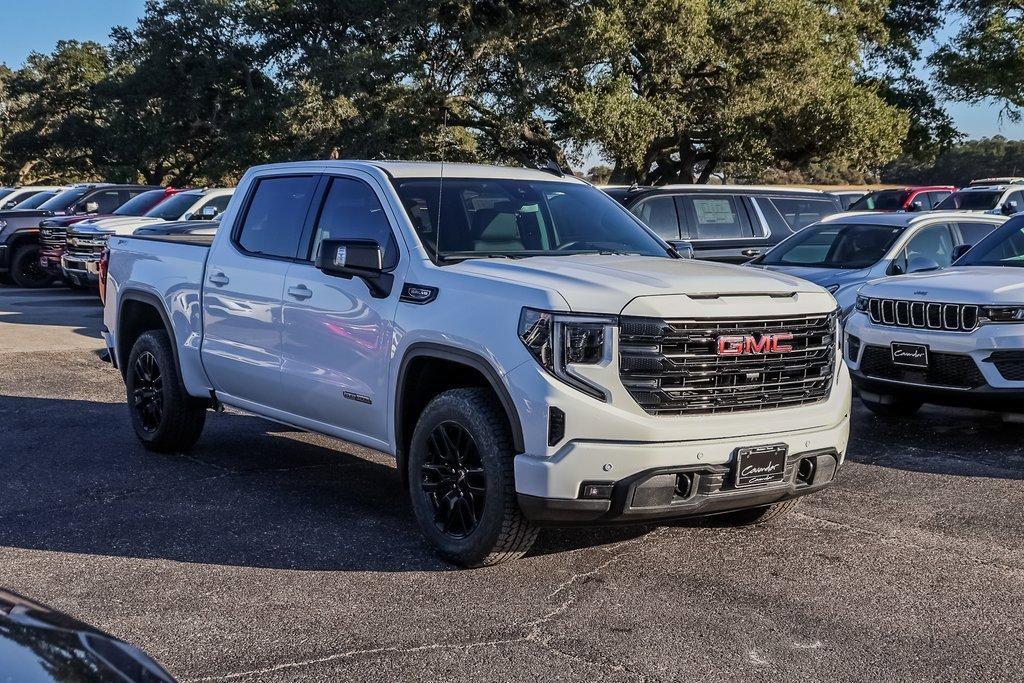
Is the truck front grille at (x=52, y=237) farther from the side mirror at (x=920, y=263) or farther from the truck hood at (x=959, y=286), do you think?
the truck hood at (x=959, y=286)

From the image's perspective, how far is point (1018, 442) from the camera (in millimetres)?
8711

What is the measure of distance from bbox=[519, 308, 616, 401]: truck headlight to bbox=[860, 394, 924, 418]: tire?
4.66 meters

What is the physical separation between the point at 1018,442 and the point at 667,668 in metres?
5.35

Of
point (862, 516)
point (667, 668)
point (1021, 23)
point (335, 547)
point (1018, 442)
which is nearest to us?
point (667, 668)

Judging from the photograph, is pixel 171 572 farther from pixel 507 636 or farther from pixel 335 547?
pixel 507 636

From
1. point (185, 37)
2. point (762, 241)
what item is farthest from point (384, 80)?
point (762, 241)

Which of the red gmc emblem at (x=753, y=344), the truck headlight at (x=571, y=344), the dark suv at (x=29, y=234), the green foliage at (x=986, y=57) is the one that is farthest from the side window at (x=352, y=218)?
the green foliage at (x=986, y=57)

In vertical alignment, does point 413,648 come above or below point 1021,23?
below

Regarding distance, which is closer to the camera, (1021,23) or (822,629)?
(822,629)

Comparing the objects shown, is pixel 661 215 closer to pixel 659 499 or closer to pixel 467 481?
pixel 467 481

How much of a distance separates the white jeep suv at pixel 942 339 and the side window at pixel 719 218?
17.6 ft

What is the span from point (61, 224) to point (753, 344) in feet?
64.3

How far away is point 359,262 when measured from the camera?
5.90 meters

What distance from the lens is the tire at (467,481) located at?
17.3 ft
